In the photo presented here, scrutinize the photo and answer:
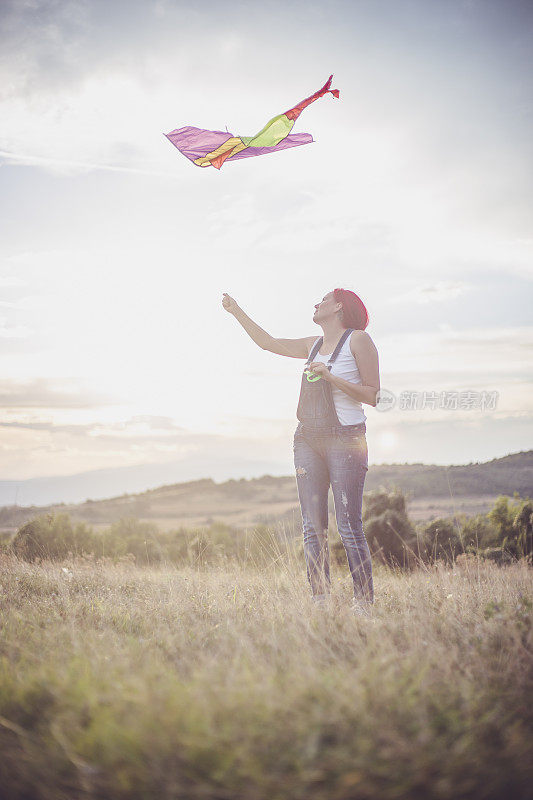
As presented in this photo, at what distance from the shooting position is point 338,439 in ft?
13.4

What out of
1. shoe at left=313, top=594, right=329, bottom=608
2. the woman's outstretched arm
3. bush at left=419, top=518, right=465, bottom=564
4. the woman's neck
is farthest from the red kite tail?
bush at left=419, top=518, right=465, bottom=564

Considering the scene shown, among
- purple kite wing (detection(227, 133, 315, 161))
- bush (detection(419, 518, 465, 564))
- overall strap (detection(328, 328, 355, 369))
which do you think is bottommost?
bush (detection(419, 518, 465, 564))

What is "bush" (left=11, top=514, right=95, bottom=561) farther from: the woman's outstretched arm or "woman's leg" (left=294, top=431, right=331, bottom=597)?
"woman's leg" (left=294, top=431, right=331, bottom=597)

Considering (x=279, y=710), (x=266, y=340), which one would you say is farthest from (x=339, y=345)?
(x=279, y=710)

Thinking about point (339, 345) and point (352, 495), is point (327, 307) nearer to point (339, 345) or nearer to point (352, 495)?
point (339, 345)

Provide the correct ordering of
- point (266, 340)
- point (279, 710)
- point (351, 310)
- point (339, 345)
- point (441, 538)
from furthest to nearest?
point (441, 538) → point (266, 340) → point (351, 310) → point (339, 345) → point (279, 710)

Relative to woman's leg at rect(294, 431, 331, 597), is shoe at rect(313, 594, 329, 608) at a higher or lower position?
lower

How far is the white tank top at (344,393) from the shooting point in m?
4.13

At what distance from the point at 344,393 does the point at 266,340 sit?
3.52 feet

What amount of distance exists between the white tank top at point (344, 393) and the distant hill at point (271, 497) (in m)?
2.61

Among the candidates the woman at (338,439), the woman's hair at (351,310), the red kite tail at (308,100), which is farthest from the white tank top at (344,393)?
the red kite tail at (308,100)

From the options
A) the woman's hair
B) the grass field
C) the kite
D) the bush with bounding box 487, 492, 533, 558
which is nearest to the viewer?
the grass field

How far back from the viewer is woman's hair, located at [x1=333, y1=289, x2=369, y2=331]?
4.37 meters

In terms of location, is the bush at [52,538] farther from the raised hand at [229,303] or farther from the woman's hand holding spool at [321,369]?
the woman's hand holding spool at [321,369]
